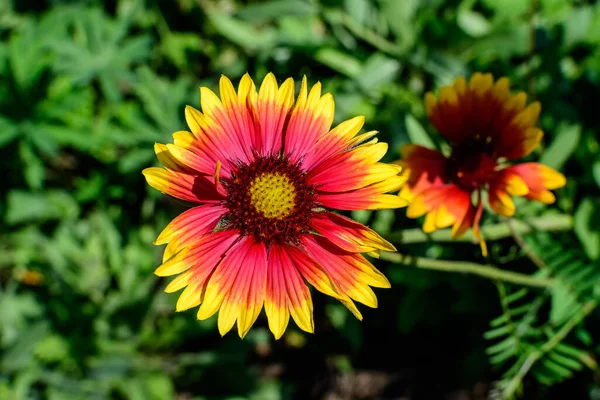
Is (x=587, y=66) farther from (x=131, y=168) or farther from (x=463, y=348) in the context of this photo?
(x=131, y=168)

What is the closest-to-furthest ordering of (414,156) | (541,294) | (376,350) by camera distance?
(414,156) → (541,294) → (376,350)

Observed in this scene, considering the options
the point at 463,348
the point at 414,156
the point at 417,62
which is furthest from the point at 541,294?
the point at 417,62

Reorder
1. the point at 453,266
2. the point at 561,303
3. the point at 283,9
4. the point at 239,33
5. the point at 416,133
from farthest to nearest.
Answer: the point at 239,33 → the point at 283,9 → the point at 561,303 → the point at 416,133 → the point at 453,266

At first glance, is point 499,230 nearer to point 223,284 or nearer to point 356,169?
point 356,169

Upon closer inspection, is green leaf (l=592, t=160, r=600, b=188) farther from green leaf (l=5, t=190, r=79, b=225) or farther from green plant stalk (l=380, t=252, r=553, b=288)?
green leaf (l=5, t=190, r=79, b=225)

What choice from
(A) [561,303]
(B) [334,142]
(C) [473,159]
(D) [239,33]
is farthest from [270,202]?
(D) [239,33]

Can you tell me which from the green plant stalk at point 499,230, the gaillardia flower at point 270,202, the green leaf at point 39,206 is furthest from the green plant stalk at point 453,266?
the green leaf at point 39,206

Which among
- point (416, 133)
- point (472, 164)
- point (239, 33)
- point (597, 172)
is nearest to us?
point (472, 164)
